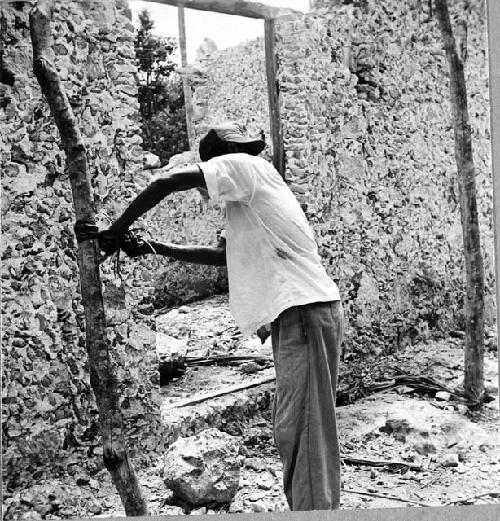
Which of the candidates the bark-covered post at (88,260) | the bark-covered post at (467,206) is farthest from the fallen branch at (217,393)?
the bark-covered post at (467,206)

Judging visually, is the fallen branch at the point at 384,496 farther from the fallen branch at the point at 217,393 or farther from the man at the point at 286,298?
the fallen branch at the point at 217,393

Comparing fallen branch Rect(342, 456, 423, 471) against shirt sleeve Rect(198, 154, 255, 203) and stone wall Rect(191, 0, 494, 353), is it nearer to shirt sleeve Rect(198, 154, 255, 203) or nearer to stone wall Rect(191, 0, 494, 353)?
stone wall Rect(191, 0, 494, 353)

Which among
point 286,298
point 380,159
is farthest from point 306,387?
point 380,159

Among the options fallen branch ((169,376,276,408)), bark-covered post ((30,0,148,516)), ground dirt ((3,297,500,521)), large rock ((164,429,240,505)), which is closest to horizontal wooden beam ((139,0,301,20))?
bark-covered post ((30,0,148,516))

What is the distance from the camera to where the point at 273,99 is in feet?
9.57

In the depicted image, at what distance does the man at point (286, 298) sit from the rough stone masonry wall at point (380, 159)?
531 millimetres

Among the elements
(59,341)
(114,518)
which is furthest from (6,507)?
(59,341)

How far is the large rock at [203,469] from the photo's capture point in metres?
2.59

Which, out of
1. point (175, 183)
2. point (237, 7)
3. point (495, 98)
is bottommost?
point (175, 183)

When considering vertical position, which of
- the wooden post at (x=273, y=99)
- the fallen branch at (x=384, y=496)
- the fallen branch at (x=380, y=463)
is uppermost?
the wooden post at (x=273, y=99)

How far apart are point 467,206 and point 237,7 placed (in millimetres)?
1096

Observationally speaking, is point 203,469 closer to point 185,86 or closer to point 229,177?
point 229,177

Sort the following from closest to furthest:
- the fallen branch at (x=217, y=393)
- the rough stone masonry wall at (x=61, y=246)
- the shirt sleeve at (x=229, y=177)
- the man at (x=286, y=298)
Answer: the shirt sleeve at (x=229, y=177), the man at (x=286, y=298), the rough stone masonry wall at (x=61, y=246), the fallen branch at (x=217, y=393)

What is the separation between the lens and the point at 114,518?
2564 mm
